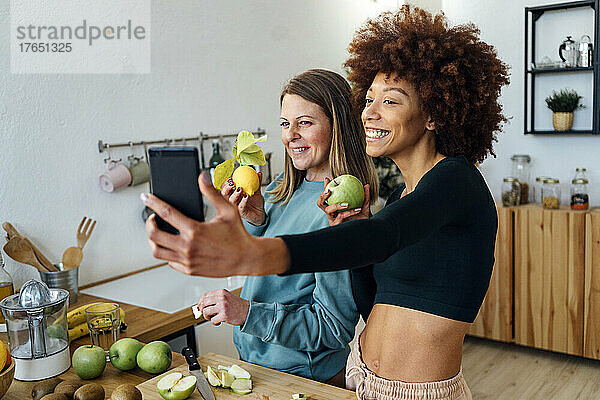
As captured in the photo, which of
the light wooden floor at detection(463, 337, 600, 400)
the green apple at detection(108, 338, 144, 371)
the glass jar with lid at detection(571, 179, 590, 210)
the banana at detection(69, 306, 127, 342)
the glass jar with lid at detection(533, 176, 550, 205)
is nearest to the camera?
the green apple at detection(108, 338, 144, 371)

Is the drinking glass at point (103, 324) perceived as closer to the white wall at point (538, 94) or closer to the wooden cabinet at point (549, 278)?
the wooden cabinet at point (549, 278)

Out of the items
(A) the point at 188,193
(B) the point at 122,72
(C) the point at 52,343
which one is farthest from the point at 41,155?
(A) the point at 188,193

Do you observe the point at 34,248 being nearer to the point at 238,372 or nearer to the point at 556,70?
the point at 238,372

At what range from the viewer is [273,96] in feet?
10.3

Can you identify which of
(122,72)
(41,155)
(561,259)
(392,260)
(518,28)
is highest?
(518,28)

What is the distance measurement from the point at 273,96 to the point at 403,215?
2.41 metres

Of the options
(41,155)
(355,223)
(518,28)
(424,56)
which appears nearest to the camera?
(355,223)

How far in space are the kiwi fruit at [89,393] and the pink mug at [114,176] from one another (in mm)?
1222

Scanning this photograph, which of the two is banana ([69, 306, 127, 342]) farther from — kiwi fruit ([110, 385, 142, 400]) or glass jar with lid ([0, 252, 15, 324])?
kiwi fruit ([110, 385, 142, 400])

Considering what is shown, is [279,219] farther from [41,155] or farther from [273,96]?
[273,96]

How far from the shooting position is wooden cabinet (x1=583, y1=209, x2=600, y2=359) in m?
3.17

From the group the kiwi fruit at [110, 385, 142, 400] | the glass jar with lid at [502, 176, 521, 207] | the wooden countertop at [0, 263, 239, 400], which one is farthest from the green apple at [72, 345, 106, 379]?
the glass jar with lid at [502, 176, 521, 207]

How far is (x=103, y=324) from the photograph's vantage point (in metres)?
1.62

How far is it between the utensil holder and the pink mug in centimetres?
40
